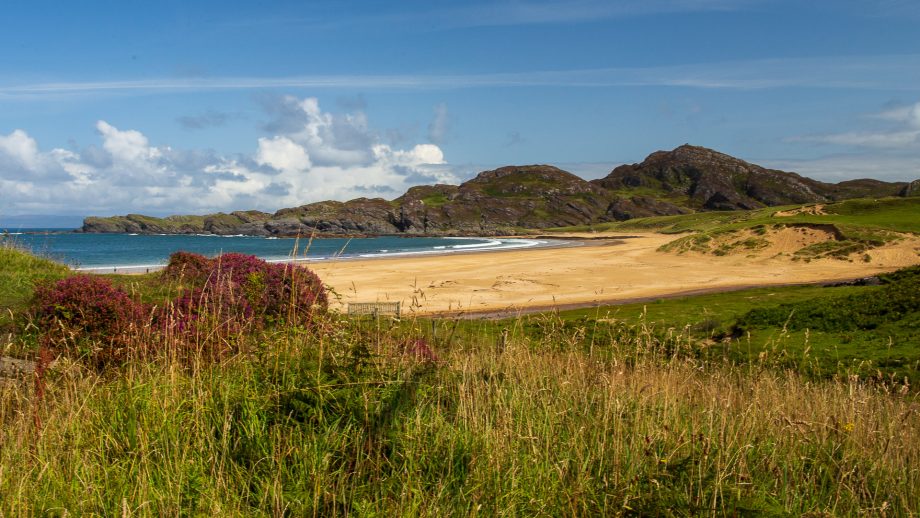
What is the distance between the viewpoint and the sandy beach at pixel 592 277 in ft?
101

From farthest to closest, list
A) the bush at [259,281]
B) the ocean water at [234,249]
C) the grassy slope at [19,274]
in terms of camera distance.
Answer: the ocean water at [234,249] < the grassy slope at [19,274] < the bush at [259,281]

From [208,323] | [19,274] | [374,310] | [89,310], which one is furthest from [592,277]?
[208,323]

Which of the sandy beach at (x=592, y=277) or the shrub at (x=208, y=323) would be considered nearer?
the shrub at (x=208, y=323)

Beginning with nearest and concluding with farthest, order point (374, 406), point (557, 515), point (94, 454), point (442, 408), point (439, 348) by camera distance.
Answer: point (557, 515) → point (94, 454) → point (374, 406) → point (442, 408) → point (439, 348)

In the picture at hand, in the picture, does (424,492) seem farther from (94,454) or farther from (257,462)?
(94,454)

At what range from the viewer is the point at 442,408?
5367 millimetres

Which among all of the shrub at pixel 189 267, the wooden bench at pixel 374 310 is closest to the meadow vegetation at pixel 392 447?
the wooden bench at pixel 374 310

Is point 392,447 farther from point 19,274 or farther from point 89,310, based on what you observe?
point 19,274

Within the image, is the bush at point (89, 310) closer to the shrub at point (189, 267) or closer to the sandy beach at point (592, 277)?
the shrub at point (189, 267)

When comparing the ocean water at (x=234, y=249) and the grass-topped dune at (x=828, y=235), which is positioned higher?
the grass-topped dune at (x=828, y=235)

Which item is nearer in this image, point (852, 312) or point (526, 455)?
point (526, 455)

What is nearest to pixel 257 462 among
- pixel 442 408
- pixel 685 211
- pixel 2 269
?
pixel 442 408

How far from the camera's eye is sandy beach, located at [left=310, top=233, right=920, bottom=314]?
30859mm

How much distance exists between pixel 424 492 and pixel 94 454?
2.26 meters
